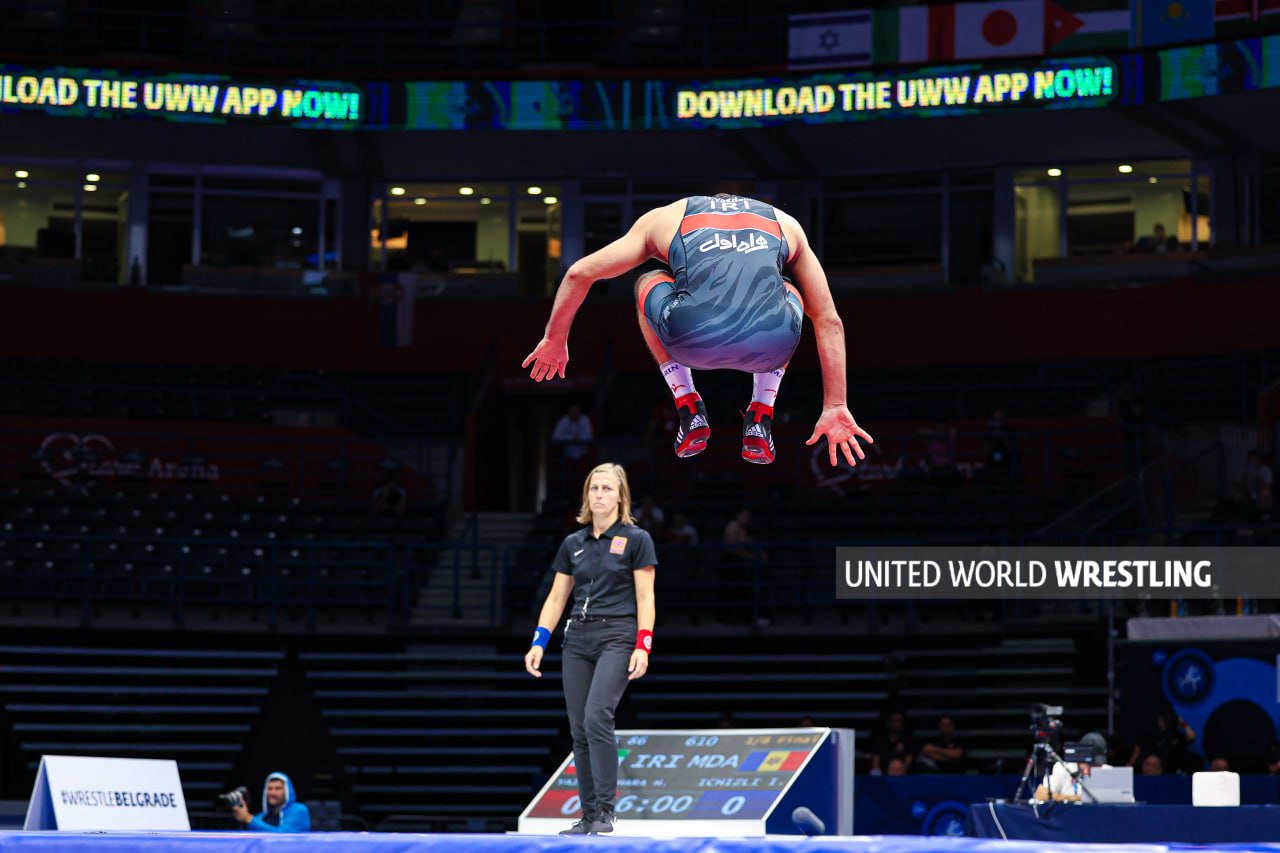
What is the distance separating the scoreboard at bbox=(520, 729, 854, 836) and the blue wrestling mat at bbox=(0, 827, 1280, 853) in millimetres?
2969

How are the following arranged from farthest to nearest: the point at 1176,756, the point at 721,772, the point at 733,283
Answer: the point at 1176,756 < the point at 721,772 < the point at 733,283

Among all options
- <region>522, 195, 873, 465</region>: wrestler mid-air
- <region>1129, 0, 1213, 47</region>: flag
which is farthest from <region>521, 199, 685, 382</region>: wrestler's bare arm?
<region>1129, 0, 1213, 47</region>: flag

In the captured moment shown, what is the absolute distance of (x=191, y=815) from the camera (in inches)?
768

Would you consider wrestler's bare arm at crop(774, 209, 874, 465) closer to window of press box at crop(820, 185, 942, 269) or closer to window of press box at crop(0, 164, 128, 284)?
window of press box at crop(820, 185, 942, 269)

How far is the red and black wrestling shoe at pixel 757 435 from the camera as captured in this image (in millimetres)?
8406

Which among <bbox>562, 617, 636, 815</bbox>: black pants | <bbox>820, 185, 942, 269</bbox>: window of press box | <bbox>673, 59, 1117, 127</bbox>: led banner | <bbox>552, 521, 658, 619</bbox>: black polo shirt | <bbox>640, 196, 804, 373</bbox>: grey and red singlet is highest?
<bbox>673, 59, 1117, 127</bbox>: led banner

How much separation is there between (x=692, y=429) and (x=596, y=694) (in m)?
1.60

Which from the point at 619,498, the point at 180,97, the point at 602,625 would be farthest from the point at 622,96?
the point at 602,625

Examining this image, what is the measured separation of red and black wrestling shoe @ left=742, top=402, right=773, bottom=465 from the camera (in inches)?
331

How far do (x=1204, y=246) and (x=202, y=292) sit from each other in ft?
52.5

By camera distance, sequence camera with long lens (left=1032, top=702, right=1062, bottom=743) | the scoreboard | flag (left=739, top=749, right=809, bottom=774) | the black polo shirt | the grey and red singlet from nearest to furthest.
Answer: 1. the grey and red singlet
2. the black polo shirt
3. the scoreboard
4. flag (left=739, top=749, right=809, bottom=774)
5. camera with long lens (left=1032, top=702, right=1062, bottom=743)

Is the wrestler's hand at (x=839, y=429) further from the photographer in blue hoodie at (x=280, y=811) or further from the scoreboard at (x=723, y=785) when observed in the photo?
the photographer in blue hoodie at (x=280, y=811)

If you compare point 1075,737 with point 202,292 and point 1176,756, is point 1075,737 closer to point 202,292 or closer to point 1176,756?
point 1176,756

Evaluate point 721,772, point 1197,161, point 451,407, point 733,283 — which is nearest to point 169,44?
point 451,407
